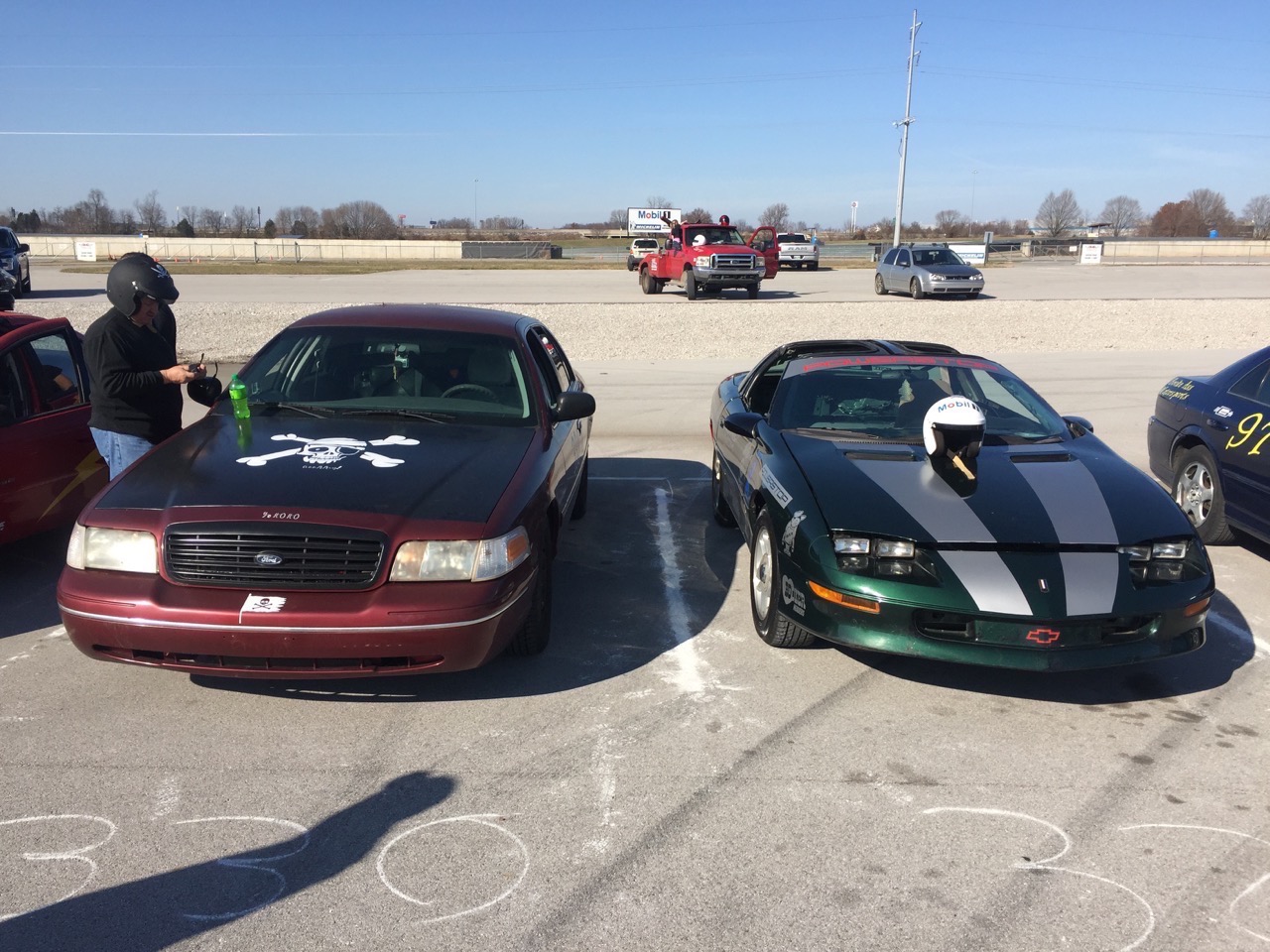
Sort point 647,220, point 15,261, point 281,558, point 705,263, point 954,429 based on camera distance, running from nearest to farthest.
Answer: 1. point 281,558
2. point 954,429
3. point 15,261
4. point 705,263
5. point 647,220

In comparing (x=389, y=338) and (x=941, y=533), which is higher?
(x=389, y=338)

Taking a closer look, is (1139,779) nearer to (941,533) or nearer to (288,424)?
(941,533)

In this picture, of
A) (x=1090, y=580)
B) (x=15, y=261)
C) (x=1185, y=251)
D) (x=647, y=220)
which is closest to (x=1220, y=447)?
(x=1090, y=580)

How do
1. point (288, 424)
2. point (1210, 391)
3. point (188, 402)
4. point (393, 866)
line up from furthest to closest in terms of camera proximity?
point (188, 402), point (1210, 391), point (288, 424), point (393, 866)

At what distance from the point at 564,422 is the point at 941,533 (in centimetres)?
232

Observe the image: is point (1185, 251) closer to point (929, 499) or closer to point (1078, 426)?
point (1078, 426)

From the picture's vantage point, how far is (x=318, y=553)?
12.8 feet

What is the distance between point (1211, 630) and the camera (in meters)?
5.26

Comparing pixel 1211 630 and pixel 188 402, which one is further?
pixel 188 402

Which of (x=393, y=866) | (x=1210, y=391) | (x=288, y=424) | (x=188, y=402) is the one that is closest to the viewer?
(x=393, y=866)

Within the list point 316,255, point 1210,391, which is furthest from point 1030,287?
point 316,255

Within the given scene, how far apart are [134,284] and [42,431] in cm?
132

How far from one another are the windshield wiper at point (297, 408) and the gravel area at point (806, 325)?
11.3m

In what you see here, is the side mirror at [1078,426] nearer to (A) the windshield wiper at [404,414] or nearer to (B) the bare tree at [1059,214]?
(A) the windshield wiper at [404,414]
